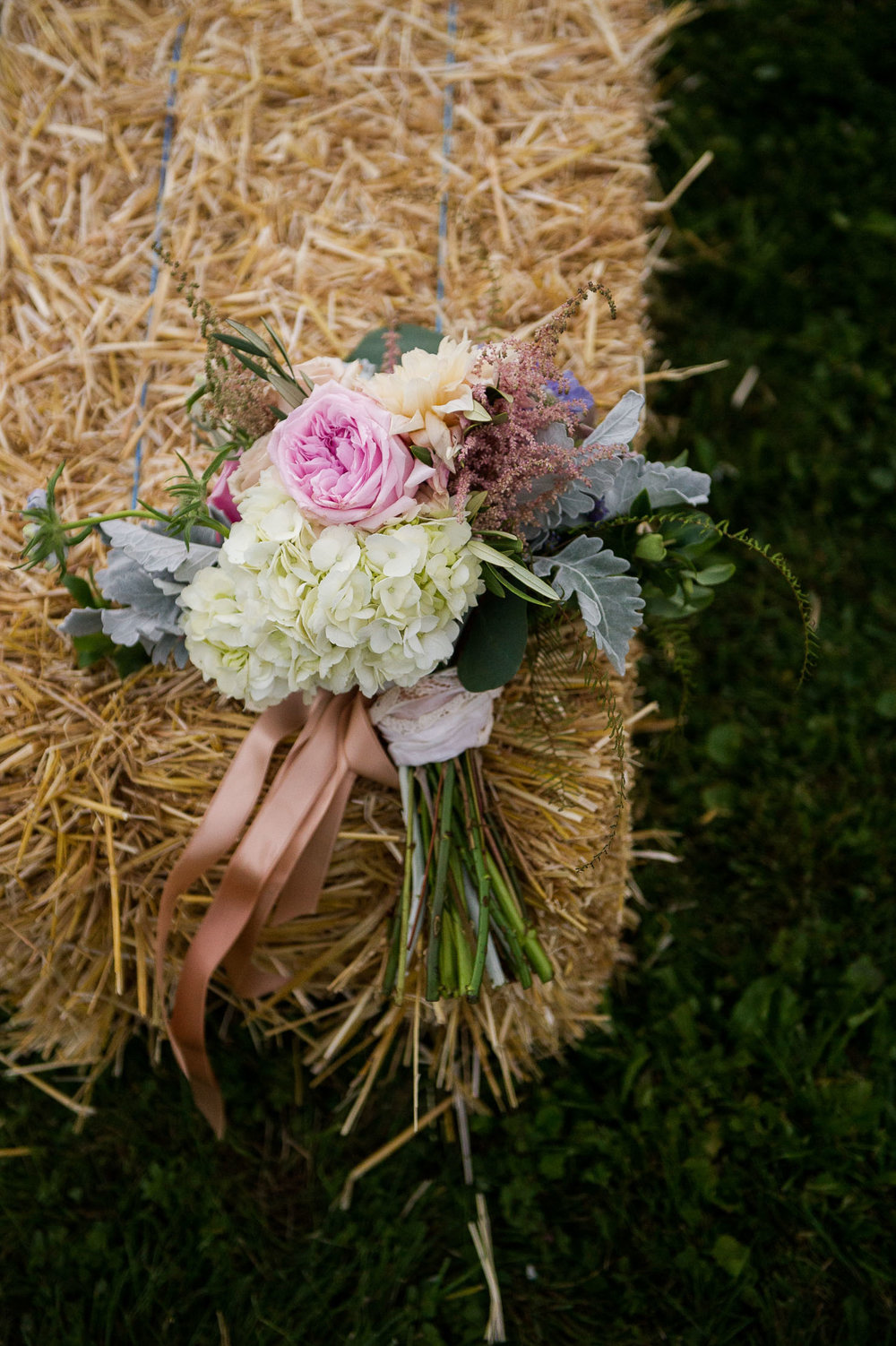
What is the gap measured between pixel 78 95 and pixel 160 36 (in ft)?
0.67

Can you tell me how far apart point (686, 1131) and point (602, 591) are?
1174 millimetres

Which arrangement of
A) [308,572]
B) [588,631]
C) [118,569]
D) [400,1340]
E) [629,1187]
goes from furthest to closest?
[629,1187] < [400,1340] < [118,569] < [588,631] < [308,572]

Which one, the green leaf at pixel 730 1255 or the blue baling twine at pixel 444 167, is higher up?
the blue baling twine at pixel 444 167

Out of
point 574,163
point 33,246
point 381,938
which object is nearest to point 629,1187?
point 381,938

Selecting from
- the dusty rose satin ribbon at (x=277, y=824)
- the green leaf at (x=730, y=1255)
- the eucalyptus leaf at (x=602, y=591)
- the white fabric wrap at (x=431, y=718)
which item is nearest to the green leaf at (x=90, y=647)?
the dusty rose satin ribbon at (x=277, y=824)

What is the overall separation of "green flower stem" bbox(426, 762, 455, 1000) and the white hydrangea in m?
0.24

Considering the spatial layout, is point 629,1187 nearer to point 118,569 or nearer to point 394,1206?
point 394,1206

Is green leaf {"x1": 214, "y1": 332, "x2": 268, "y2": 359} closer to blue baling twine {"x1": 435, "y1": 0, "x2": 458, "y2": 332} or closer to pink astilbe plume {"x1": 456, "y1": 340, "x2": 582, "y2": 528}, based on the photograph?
pink astilbe plume {"x1": 456, "y1": 340, "x2": 582, "y2": 528}

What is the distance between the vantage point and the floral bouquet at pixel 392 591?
40.9 inches

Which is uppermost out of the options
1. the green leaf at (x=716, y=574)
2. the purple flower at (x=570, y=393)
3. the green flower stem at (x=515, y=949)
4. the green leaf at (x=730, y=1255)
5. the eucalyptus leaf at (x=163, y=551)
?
the purple flower at (x=570, y=393)

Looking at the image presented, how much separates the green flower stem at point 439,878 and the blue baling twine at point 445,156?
800 millimetres

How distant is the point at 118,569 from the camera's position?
130 cm

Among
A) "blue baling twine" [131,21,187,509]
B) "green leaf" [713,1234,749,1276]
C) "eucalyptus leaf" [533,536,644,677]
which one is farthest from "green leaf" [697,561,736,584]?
"green leaf" [713,1234,749,1276]

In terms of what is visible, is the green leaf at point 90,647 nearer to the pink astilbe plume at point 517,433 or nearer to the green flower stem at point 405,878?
the green flower stem at point 405,878
